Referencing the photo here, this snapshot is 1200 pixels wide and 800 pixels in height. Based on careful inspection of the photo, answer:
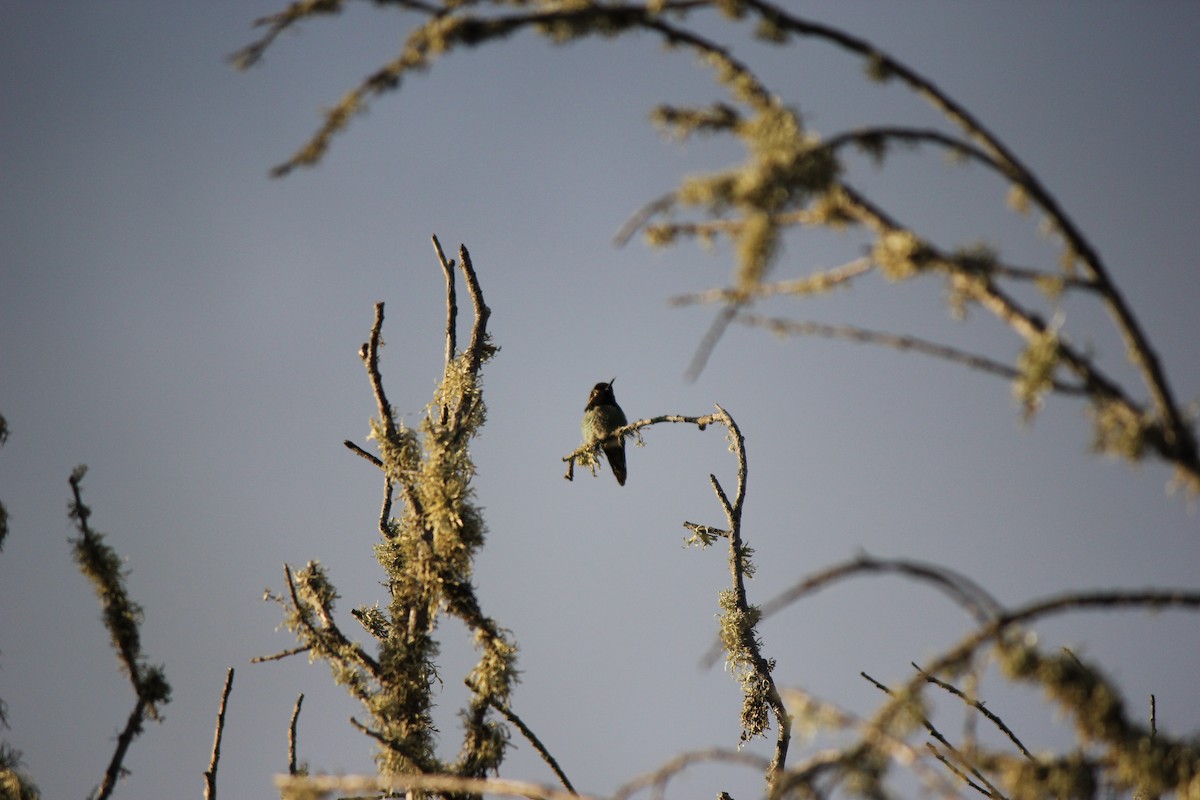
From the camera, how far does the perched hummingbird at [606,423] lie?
9953 mm

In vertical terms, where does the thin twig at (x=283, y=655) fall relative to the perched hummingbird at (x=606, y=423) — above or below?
below

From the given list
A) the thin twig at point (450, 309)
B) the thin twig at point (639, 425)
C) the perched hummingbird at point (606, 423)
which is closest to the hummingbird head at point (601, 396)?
the perched hummingbird at point (606, 423)

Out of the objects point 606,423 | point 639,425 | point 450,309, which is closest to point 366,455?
point 450,309

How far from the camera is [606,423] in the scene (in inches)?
394

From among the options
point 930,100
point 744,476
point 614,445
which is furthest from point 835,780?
point 614,445

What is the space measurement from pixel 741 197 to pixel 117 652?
7.05 ft

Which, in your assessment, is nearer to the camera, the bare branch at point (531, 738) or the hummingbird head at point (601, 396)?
the bare branch at point (531, 738)

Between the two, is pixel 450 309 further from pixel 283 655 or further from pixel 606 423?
pixel 606 423

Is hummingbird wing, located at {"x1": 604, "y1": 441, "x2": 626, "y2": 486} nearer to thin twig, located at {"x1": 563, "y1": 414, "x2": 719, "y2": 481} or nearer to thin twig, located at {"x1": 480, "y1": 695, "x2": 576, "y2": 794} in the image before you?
thin twig, located at {"x1": 563, "y1": 414, "x2": 719, "y2": 481}

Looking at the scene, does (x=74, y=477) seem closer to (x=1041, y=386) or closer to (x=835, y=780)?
(x=835, y=780)

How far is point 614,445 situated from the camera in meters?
9.91

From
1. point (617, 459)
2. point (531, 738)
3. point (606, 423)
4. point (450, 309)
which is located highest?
point (606, 423)

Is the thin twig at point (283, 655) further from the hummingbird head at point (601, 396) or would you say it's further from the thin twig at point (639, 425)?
the hummingbird head at point (601, 396)

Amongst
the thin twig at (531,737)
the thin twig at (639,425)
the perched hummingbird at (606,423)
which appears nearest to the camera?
the thin twig at (531,737)
